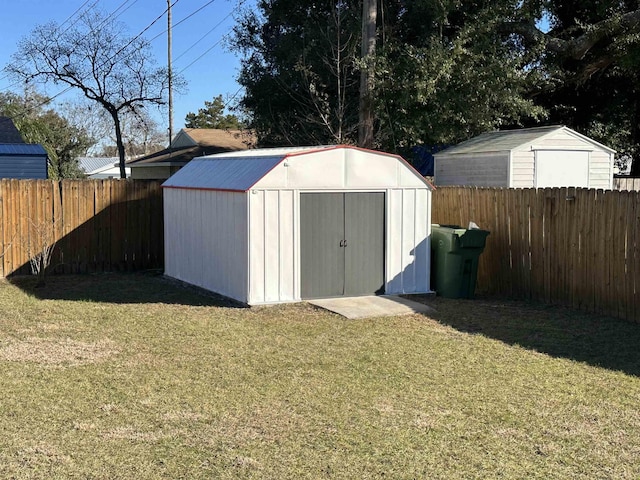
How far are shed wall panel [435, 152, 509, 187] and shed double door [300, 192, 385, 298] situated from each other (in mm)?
5610

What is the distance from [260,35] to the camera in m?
24.2

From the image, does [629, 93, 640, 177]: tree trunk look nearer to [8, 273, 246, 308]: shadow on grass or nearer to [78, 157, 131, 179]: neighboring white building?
[8, 273, 246, 308]: shadow on grass

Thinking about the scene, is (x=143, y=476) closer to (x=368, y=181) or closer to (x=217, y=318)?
(x=217, y=318)

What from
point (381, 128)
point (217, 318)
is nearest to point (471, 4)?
point (381, 128)

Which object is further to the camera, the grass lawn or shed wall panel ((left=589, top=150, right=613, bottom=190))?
shed wall panel ((left=589, top=150, right=613, bottom=190))

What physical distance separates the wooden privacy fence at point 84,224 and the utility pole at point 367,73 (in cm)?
639

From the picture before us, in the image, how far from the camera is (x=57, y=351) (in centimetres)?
816

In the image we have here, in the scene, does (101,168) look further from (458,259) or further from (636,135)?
(458,259)

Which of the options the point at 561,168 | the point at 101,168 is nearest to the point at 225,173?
the point at 561,168

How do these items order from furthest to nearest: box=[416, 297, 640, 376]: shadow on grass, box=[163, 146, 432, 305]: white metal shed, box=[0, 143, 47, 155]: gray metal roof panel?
1. box=[0, 143, 47, 155]: gray metal roof panel
2. box=[163, 146, 432, 305]: white metal shed
3. box=[416, 297, 640, 376]: shadow on grass

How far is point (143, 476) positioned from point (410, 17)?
59.7ft

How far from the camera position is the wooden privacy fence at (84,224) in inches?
562

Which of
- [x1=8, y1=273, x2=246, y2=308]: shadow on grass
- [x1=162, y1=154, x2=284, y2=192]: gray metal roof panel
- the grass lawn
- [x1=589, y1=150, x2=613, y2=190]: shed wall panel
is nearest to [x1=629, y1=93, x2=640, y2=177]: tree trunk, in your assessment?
[x1=589, y1=150, x2=613, y2=190]: shed wall panel

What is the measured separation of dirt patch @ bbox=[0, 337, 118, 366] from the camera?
7.77m
